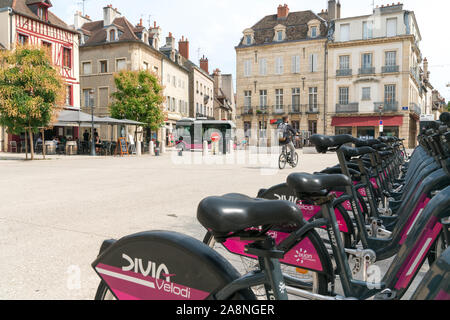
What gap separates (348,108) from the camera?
39.6 m

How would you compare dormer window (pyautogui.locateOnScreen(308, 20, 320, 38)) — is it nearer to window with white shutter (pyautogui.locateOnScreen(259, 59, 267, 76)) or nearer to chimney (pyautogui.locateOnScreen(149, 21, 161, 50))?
window with white shutter (pyautogui.locateOnScreen(259, 59, 267, 76))

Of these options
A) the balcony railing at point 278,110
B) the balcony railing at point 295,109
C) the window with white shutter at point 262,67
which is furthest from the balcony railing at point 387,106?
the window with white shutter at point 262,67

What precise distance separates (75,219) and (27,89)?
14737 mm

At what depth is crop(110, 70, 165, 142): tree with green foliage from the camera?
89.8 ft

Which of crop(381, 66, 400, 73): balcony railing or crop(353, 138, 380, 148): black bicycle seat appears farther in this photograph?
crop(381, 66, 400, 73): balcony railing

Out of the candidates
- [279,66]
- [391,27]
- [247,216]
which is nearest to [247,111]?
[279,66]

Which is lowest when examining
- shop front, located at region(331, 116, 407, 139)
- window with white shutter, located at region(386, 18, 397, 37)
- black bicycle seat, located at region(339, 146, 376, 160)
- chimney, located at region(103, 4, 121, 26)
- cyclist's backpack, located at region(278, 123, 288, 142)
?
black bicycle seat, located at region(339, 146, 376, 160)

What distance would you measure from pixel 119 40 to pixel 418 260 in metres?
37.0

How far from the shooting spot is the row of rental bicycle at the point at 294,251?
1.18 meters

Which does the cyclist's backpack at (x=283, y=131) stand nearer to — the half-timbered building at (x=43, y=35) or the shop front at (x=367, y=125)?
the half-timbered building at (x=43, y=35)

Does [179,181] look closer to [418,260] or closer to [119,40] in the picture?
[418,260]

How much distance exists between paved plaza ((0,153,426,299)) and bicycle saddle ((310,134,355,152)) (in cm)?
184

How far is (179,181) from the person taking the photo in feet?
30.4

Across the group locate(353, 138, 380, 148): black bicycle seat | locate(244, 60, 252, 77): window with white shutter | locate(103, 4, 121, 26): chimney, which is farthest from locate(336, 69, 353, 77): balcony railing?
locate(353, 138, 380, 148): black bicycle seat
